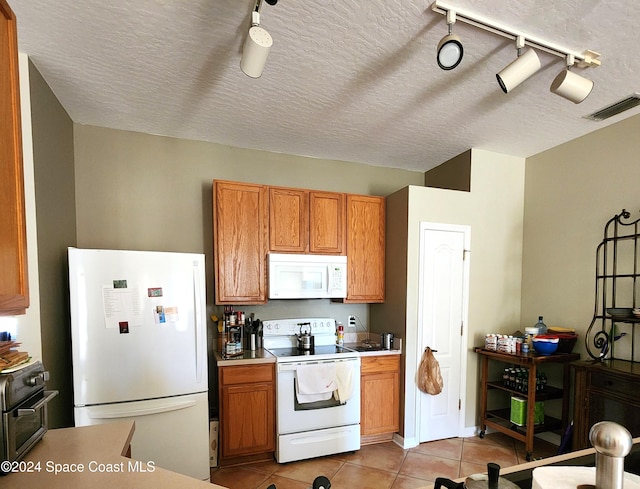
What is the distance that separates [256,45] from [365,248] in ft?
7.40

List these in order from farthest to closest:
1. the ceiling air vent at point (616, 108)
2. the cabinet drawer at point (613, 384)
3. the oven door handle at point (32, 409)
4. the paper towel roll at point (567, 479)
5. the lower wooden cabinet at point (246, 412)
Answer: the lower wooden cabinet at point (246, 412)
the ceiling air vent at point (616, 108)
the cabinet drawer at point (613, 384)
the oven door handle at point (32, 409)
the paper towel roll at point (567, 479)

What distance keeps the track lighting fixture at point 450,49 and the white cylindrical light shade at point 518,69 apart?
0.83 feet

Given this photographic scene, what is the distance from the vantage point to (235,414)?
8.91ft

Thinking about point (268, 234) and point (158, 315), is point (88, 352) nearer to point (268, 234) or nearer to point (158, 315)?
point (158, 315)

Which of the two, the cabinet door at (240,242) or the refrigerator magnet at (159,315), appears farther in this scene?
the cabinet door at (240,242)

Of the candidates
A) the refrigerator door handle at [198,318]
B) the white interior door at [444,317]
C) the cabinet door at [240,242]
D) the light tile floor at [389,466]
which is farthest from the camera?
the white interior door at [444,317]

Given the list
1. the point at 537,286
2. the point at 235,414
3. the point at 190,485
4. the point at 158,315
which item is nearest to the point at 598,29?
the point at 537,286

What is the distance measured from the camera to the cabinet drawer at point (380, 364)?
3.09 metres

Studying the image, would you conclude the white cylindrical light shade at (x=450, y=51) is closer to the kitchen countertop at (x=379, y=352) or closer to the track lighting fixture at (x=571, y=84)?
the track lighting fixture at (x=571, y=84)

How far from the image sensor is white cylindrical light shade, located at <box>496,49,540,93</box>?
1.67 metres

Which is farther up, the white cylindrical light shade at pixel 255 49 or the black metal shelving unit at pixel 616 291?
the white cylindrical light shade at pixel 255 49

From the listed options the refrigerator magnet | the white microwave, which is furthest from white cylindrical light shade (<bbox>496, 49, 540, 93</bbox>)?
the refrigerator magnet

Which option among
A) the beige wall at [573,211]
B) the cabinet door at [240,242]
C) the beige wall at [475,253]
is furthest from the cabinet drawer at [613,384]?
the cabinet door at [240,242]

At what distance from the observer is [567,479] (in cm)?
80
